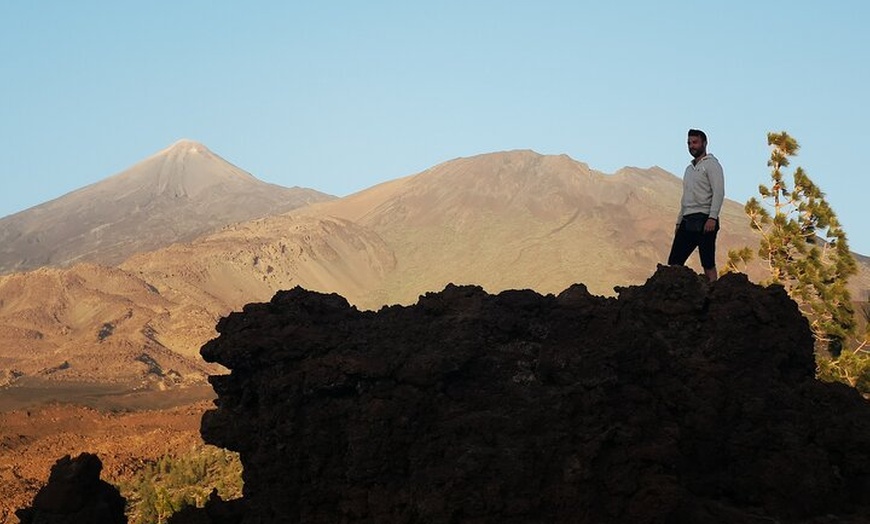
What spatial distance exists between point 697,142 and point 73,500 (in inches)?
215

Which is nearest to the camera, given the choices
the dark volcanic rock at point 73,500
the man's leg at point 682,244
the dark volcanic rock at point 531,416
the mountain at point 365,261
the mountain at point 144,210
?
the dark volcanic rock at point 531,416

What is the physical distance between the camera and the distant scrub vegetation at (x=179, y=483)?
15.2 meters

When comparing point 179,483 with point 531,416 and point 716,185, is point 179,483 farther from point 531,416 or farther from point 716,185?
point 531,416

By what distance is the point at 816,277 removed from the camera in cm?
1705

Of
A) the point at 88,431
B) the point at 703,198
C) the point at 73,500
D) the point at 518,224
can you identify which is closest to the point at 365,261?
the point at 518,224

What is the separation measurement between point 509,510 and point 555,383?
0.95m

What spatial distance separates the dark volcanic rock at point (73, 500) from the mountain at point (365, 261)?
118 ft

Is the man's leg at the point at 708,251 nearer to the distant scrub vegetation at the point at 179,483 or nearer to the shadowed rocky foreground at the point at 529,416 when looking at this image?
the shadowed rocky foreground at the point at 529,416

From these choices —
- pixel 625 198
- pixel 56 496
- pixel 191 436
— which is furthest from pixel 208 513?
pixel 625 198

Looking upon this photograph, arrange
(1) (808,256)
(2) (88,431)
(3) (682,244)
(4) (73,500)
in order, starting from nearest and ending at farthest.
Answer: (4) (73,500) < (3) (682,244) < (1) (808,256) < (2) (88,431)

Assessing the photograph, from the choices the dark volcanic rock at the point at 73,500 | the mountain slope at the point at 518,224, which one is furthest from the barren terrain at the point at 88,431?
the mountain slope at the point at 518,224

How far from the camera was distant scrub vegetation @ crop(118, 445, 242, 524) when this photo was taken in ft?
50.0

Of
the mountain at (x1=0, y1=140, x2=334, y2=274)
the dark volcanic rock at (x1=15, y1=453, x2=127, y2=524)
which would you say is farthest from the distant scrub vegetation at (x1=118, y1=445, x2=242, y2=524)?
the mountain at (x1=0, y1=140, x2=334, y2=274)

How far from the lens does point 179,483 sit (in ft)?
61.2
